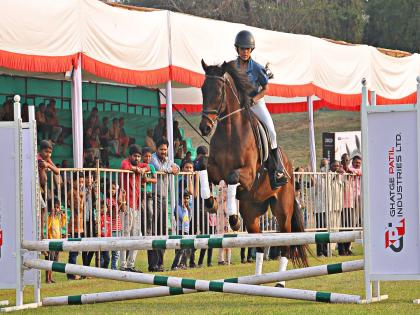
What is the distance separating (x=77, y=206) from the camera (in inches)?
676

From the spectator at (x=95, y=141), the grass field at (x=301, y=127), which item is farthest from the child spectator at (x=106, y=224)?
the grass field at (x=301, y=127)

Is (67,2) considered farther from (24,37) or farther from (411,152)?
(411,152)

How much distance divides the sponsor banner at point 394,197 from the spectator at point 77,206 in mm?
6908

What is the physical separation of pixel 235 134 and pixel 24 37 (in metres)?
4.48

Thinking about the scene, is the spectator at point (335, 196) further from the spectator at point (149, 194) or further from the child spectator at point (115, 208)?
the child spectator at point (115, 208)

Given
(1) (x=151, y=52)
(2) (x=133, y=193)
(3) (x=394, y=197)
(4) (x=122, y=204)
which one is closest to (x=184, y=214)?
(2) (x=133, y=193)

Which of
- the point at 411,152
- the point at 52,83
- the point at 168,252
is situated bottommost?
the point at 168,252

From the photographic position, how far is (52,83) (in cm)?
2378

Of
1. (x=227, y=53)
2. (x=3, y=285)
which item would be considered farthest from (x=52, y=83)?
(x=3, y=285)

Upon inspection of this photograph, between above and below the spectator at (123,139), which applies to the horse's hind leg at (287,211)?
below

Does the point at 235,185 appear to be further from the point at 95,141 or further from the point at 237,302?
the point at 95,141

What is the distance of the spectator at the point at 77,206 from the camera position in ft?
56.0

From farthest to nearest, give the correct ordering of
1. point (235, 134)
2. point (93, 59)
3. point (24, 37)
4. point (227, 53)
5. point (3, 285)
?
1. point (227, 53)
2. point (93, 59)
3. point (24, 37)
4. point (235, 134)
5. point (3, 285)

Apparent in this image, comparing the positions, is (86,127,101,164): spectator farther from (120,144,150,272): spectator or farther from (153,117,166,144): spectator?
(120,144,150,272): spectator
